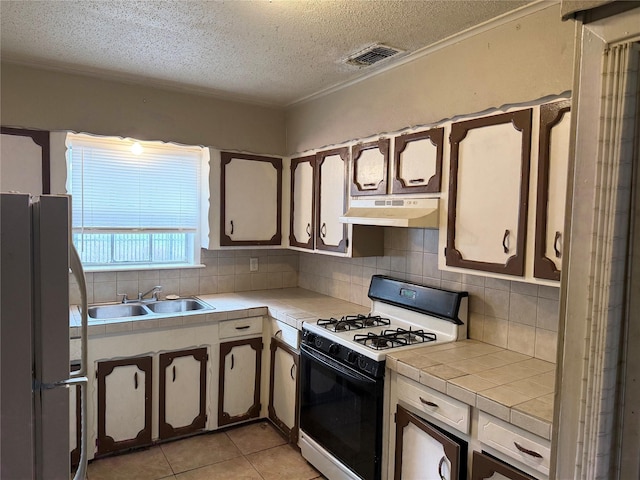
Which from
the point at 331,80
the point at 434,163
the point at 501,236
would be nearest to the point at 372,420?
the point at 501,236

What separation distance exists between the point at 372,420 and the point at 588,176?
5.56ft

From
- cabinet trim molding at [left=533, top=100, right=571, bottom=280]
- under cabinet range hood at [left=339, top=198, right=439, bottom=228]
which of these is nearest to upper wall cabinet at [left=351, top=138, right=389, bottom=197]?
under cabinet range hood at [left=339, top=198, right=439, bottom=228]

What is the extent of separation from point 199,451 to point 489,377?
1.97 metres

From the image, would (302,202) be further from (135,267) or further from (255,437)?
(255,437)

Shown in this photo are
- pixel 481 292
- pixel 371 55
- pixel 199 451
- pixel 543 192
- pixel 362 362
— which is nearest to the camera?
pixel 543 192

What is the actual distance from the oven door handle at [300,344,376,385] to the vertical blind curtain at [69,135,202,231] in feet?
4.95

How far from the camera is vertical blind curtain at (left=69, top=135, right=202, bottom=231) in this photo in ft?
10.0

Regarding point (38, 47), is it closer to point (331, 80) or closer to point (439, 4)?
point (331, 80)

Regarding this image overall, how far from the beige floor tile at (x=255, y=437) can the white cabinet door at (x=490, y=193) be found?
1.78 m

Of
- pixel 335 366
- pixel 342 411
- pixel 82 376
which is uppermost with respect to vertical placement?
pixel 82 376

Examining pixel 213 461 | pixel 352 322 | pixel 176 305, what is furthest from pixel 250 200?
pixel 213 461

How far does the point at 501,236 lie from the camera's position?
1.94 metres

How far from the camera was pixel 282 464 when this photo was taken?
9.00 feet

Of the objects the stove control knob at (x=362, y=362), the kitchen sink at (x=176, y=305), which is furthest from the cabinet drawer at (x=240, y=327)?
the stove control knob at (x=362, y=362)
